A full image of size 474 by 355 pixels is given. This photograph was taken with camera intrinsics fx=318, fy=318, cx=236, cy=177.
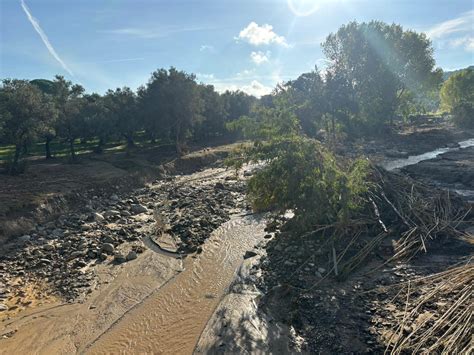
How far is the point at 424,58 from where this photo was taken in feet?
207

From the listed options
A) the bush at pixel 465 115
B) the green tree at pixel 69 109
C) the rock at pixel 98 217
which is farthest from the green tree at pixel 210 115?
the bush at pixel 465 115

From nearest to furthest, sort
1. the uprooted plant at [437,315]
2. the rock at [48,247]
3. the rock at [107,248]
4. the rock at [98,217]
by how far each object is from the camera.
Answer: the uprooted plant at [437,315] < the rock at [107,248] < the rock at [48,247] < the rock at [98,217]

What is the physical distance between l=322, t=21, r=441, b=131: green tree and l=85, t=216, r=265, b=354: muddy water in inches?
1582

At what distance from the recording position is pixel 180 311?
12.2 meters

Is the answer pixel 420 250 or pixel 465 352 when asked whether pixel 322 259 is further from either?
pixel 465 352

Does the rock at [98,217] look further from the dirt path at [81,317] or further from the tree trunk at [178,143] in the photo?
the tree trunk at [178,143]

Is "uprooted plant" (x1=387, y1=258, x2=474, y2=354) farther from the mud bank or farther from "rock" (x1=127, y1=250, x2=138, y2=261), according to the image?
the mud bank

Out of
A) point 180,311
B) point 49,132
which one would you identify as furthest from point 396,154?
point 49,132

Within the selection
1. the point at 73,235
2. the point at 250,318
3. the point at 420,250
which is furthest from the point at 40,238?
the point at 420,250

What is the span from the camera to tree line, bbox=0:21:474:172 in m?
30.2

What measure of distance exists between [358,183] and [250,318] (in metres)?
8.61

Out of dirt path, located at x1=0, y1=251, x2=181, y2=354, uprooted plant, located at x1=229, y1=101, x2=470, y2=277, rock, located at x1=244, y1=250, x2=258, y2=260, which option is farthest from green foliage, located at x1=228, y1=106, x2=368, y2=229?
dirt path, located at x1=0, y1=251, x2=181, y2=354

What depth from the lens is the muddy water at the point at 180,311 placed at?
1059cm

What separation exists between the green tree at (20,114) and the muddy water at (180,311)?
23067mm
